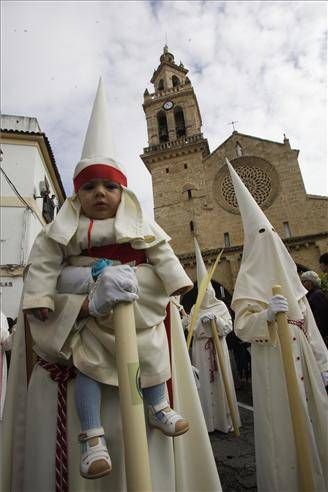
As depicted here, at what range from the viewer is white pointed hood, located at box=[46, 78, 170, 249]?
5.19 feet

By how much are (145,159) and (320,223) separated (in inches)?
549

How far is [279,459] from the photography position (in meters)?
2.33

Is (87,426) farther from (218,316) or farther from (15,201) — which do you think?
(15,201)

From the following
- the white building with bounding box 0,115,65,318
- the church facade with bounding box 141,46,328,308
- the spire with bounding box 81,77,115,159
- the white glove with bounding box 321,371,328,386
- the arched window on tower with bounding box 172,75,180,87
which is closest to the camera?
the spire with bounding box 81,77,115,159

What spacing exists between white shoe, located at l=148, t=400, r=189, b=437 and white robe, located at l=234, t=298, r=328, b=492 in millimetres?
1257

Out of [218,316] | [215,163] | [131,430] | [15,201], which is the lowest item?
[131,430]

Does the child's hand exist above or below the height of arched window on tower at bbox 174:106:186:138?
below

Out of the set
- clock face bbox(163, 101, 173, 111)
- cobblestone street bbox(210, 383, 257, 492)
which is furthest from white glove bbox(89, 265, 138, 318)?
clock face bbox(163, 101, 173, 111)

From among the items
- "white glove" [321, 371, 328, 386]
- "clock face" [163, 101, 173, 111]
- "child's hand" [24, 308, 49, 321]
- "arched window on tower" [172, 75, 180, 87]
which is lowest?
"white glove" [321, 371, 328, 386]

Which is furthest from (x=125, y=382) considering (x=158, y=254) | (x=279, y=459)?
(x=279, y=459)

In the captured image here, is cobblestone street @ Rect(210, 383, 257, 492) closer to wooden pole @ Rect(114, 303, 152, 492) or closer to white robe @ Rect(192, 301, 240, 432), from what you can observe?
white robe @ Rect(192, 301, 240, 432)

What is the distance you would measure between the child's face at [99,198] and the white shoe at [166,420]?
1.04 metres

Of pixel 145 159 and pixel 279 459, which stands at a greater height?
pixel 145 159

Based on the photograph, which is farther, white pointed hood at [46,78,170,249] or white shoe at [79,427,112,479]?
white pointed hood at [46,78,170,249]
